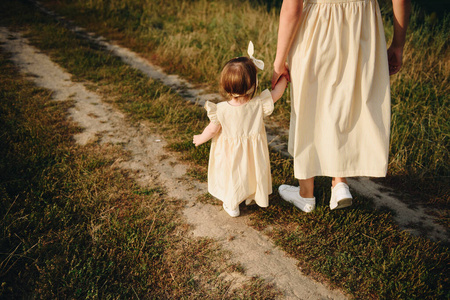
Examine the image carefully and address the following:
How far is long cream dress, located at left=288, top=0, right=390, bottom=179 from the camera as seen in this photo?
7.30 ft

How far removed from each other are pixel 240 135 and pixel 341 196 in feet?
3.08

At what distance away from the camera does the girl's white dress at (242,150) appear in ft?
8.34

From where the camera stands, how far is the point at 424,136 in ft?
13.3

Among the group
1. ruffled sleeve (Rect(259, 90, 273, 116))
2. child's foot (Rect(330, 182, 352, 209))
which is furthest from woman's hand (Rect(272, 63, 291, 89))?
child's foot (Rect(330, 182, 352, 209))

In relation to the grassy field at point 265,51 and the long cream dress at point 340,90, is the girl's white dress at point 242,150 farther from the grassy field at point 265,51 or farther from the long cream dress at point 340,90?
the grassy field at point 265,51

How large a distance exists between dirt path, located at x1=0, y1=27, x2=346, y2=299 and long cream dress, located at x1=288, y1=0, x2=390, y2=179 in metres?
0.72

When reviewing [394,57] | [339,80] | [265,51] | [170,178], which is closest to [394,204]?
[394,57]

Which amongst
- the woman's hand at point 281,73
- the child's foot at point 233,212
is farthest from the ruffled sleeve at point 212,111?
the child's foot at point 233,212

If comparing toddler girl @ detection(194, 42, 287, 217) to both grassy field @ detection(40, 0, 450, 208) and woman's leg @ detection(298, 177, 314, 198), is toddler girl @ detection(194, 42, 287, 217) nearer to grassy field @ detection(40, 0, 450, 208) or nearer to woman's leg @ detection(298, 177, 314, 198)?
woman's leg @ detection(298, 177, 314, 198)

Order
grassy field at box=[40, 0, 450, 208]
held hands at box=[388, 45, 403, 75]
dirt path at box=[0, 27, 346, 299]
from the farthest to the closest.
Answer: grassy field at box=[40, 0, 450, 208] < held hands at box=[388, 45, 403, 75] < dirt path at box=[0, 27, 346, 299]

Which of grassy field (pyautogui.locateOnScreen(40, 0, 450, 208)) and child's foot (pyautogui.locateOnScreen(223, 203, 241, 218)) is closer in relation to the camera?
child's foot (pyautogui.locateOnScreen(223, 203, 241, 218))

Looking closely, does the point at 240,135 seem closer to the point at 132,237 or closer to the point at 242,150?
the point at 242,150

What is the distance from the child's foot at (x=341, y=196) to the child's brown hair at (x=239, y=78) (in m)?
1.06

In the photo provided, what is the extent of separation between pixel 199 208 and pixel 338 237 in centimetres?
125
